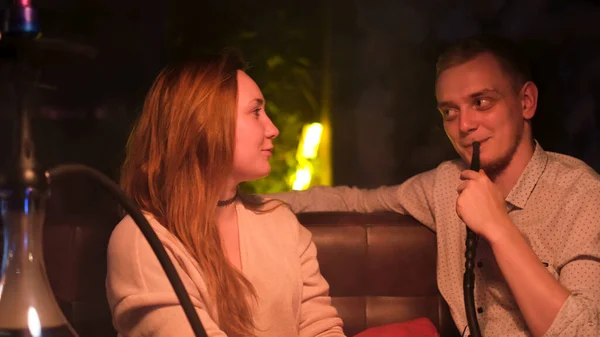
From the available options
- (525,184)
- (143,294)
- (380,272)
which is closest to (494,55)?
(525,184)

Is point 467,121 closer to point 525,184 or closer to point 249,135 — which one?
point 525,184

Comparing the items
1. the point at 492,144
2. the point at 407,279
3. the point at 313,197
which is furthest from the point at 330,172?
the point at 492,144

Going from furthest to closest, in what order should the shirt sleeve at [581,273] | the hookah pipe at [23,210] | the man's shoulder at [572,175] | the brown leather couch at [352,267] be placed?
the brown leather couch at [352,267], the man's shoulder at [572,175], the shirt sleeve at [581,273], the hookah pipe at [23,210]

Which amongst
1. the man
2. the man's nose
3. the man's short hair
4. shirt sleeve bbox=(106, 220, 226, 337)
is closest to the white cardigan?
shirt sleeve bbox=(106, 220, 226, 337)

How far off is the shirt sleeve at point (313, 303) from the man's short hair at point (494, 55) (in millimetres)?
691

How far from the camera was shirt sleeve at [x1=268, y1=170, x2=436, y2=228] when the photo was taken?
7.32 ft

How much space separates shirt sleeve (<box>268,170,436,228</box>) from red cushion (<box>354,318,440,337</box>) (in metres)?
0.32

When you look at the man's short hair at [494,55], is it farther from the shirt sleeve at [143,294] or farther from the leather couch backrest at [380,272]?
the shirt sleeve at [143,294]

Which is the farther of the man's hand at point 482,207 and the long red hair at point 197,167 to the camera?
the man's hand at point 482,207

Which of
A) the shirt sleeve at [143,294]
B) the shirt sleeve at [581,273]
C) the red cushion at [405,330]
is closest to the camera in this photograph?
the shirt sleeve at [143,294]

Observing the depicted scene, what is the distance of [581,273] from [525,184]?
1.03 feet

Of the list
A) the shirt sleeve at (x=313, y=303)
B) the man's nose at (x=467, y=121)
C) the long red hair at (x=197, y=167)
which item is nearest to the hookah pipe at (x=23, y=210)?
the long red hair at (x=197, y=167)

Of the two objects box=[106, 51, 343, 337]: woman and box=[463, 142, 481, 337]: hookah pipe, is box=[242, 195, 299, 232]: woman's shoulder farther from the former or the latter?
box=[463, 142, 481, 337]: hookah pipe

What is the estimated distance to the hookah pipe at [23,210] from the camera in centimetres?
78
